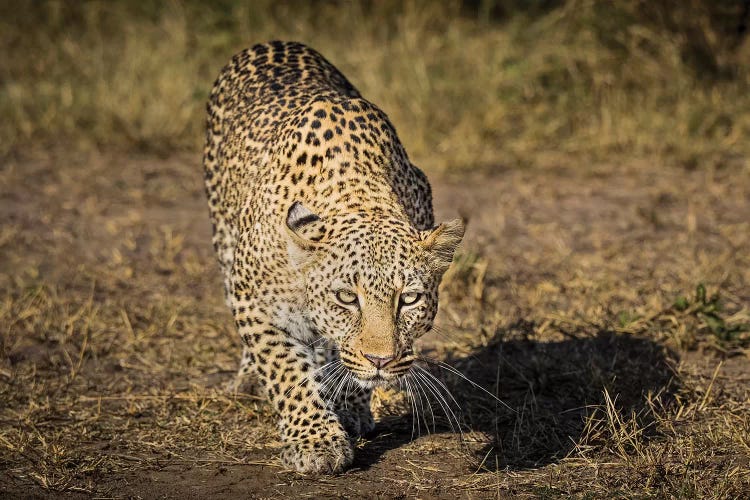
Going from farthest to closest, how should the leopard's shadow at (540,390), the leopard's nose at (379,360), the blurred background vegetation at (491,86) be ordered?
the blurred background vegetation at (491,86) → the leopard's shadow at (540,390) → the leopard's nose at (379,360)

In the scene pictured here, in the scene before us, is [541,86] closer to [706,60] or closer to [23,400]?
[706,60]

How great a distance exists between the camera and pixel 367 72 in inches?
429

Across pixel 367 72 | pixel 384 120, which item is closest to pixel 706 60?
pixel 367 72

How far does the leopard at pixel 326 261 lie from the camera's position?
470 centimetres

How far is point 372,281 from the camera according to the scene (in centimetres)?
466

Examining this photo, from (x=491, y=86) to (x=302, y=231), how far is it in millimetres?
6105

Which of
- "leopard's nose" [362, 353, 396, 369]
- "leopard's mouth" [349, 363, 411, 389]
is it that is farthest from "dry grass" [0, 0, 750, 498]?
"leopard's nose" [362, 353, 396, 369]

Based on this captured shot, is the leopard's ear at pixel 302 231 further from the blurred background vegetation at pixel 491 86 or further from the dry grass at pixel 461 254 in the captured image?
the blurred background vegetation at pixel 491 86

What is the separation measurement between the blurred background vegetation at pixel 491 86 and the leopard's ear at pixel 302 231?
497 cm

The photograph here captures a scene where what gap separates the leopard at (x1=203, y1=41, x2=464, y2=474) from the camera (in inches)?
185

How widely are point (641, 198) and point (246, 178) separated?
174 inches

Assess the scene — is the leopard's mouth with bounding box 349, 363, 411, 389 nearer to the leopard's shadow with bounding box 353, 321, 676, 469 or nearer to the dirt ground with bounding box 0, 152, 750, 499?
the dirt ground with bounding box 0, 152, 750, 499

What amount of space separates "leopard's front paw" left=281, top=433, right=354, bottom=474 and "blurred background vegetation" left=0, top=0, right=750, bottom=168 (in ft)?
16.4

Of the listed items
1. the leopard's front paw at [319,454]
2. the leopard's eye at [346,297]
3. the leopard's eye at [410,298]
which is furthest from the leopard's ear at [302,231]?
the leopard's front paw at [319,454]
